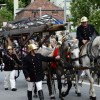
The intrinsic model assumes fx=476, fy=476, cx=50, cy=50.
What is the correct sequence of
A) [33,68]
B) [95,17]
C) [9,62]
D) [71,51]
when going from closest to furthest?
[33,68]
[71,51]
[9,62]
[95,17]

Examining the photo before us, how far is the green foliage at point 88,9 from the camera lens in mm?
34938

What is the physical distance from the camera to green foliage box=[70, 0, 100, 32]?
115 feet

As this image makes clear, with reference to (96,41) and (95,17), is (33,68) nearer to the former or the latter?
(96,41)

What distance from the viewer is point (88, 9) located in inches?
1423

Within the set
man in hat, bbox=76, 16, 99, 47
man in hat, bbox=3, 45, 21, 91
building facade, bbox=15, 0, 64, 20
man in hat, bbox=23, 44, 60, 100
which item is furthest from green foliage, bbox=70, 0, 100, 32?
building facade, bbox=15, 0, 64, 20

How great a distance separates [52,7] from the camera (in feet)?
273

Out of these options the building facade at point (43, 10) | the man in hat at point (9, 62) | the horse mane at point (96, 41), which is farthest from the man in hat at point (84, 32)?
the building facade at point (43, 10)

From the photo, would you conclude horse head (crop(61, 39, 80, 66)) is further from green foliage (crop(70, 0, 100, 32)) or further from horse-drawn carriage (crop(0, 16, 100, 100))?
green foliage (crop(70, 0, 100, 32))

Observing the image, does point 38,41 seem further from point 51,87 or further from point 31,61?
point 31,61

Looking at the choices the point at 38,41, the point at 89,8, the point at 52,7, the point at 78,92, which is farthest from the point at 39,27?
the point at 52,7

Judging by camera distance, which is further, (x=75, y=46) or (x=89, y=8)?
(x=89, y=8)

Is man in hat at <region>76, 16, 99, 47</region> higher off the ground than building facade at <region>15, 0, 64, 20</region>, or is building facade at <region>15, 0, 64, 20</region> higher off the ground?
man in hat at <region>76, 16, 99, 47</region>

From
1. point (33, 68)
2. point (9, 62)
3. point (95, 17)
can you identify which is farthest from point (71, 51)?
point (95, 17)

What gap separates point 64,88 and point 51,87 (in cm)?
79
